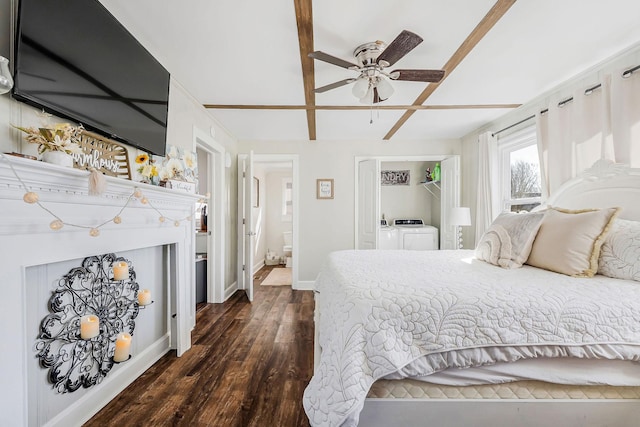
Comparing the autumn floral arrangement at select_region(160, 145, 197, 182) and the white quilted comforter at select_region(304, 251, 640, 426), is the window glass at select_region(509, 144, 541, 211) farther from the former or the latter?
the autumn floral arrangement at select_region(160, 145, 197, 182)

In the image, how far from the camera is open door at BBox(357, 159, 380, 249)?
4.07m

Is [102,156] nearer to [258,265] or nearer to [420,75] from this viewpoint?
[420,75]

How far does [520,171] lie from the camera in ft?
10.4

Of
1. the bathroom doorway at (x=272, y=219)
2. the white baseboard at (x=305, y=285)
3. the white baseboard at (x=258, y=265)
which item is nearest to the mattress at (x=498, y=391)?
the white baseboard at (x=305, y=285)

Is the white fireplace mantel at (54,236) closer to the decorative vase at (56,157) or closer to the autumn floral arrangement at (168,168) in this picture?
the decorative vase at (56,157)

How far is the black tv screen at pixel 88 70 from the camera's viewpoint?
44.4 inches

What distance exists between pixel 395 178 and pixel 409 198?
1.56ft

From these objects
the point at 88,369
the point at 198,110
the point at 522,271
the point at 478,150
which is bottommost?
the point at 88,369

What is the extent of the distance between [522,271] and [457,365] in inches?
35.4

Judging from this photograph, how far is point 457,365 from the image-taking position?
3.69 ft

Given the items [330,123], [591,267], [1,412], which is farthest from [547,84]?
[1,412]

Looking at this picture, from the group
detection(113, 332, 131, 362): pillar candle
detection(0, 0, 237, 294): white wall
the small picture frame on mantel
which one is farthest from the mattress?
the small picture frame on mantel

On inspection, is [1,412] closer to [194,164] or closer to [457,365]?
[457,365]

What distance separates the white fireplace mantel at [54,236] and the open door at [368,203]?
2703 millimetres
